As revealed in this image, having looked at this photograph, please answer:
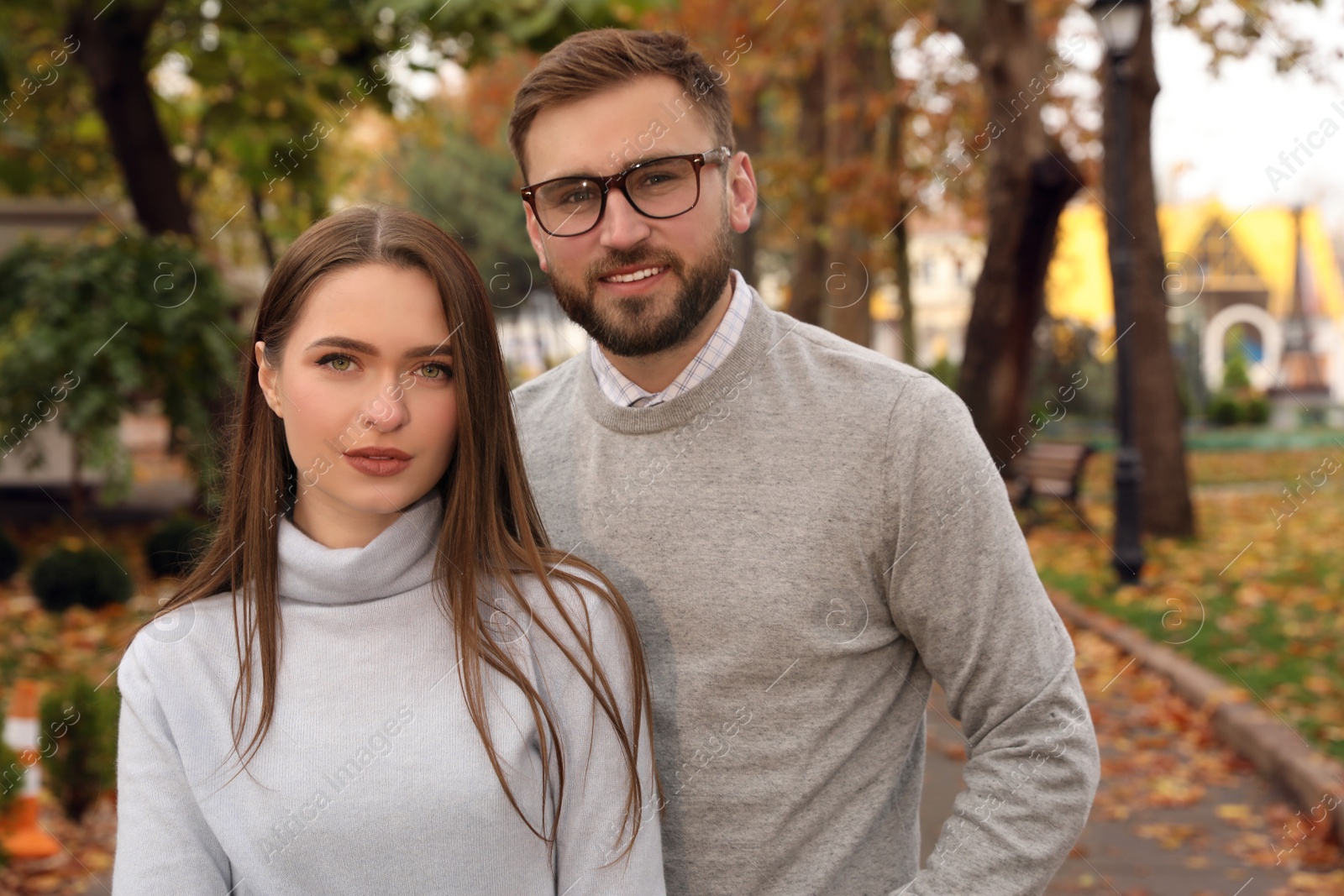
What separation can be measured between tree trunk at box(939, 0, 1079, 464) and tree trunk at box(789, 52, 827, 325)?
334 centimetres

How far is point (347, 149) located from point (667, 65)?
20.9 meters

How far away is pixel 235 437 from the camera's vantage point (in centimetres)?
213

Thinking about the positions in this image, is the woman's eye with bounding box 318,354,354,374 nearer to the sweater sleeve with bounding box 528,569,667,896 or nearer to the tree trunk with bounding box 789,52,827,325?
the sweater sleeve with bounding box 528,569,667,896

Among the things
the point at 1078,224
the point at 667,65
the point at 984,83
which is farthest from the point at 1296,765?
the point at 1078,224

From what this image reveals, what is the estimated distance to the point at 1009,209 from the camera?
12016 millimetres

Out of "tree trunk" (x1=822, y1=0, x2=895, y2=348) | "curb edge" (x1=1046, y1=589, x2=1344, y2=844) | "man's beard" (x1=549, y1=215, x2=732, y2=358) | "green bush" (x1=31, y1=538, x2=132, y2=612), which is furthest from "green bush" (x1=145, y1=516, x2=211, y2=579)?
"man's beard" (x1=549, y1=215, x2=732, y2=358)

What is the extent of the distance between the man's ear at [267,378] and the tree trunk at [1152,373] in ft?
34.3

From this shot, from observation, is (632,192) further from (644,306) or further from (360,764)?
(360,764)

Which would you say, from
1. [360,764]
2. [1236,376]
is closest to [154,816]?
[360,764]

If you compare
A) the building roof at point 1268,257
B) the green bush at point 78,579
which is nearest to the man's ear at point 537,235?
the green bush at point 78,579

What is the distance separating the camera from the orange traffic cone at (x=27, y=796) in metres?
5.13

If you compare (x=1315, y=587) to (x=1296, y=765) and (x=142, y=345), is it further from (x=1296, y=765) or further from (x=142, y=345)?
(x=142, y=345)

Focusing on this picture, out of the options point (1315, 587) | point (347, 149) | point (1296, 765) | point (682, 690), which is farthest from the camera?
point (347, 149)

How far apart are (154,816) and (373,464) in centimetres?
63
